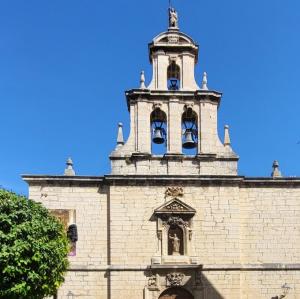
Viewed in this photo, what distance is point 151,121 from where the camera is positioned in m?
29.0

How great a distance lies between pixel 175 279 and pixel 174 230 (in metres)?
1.91

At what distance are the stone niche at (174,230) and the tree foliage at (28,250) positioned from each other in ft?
15.3

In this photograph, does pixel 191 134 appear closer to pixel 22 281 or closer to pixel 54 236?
pixel 54 236

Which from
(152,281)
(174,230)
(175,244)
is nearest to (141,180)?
(174,230)

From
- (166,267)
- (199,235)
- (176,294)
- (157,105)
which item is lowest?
(176,294)

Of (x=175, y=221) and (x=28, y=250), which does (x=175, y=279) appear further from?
(x=28, y=250)

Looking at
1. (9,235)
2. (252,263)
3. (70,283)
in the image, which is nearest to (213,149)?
(252,263)

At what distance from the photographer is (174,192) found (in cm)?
2780

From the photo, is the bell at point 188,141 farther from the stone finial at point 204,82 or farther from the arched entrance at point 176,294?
the arched entrance at point 176,294

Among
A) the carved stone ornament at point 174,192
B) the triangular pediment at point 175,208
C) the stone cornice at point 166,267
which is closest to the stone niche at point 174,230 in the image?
the triangular pediment at point 175,208

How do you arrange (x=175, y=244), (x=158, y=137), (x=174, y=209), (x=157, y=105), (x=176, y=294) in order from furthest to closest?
(x=157, y=105)
(x=158, y=137)
(x=174, y=209)
(x=175, y=244)
(x=176, y=294)

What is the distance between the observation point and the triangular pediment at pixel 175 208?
27516 millimetres

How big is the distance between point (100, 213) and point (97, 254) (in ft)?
5.27

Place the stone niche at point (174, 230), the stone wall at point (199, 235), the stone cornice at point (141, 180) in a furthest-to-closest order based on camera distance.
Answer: the stone cornice at point (141, 180)
the stone niche at point (174, 230)
the stone wall at point (199, 235)
